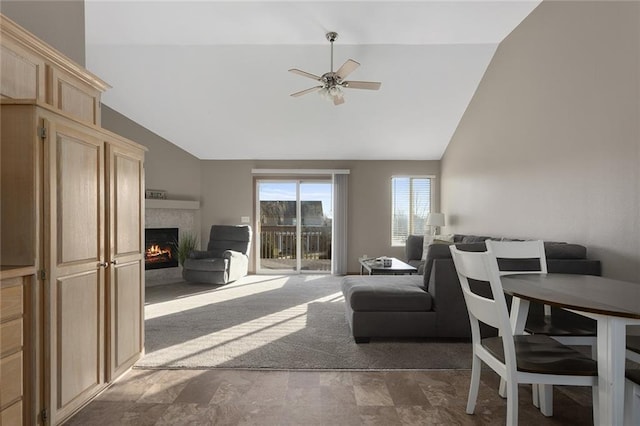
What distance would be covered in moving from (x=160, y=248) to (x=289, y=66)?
3824 mm

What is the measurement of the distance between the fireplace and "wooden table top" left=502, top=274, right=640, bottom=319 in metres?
5.59

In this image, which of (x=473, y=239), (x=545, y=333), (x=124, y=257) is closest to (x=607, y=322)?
(x=545, y=333)

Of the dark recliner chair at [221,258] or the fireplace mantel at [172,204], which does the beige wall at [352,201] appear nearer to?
the fireplace mantel at [172,204]

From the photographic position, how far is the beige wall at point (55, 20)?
204 centimetres

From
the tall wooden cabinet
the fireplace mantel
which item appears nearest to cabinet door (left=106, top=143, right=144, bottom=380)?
the tall wooden cabinet

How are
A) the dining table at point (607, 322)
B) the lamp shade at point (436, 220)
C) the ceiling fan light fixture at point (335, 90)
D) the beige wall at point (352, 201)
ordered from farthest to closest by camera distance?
1. the beige wall at point (352, 201)
2. the lamp shade at point (436, 220)
3. the ceiling fan light fixture at point (335, 90)
4. the dining table at point (607, 322)

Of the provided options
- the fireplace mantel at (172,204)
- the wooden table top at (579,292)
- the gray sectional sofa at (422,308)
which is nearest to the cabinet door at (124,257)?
the gray sectional sofa at (422,308)

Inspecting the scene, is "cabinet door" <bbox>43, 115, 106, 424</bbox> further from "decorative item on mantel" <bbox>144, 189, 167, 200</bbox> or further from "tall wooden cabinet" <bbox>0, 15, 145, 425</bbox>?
"decorative item on mantel" <bbox>144, 189, 167, 200</bbox>

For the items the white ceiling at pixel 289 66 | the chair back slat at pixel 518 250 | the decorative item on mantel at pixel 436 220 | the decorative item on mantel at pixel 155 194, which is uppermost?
the white ceiling at pixel 289 66

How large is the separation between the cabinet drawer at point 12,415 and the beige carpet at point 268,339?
1.03 metres

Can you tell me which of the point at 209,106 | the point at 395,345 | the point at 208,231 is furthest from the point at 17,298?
the point at 208,231

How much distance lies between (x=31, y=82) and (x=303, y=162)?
5.13 metres

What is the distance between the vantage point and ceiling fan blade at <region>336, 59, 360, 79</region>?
3.21 meters

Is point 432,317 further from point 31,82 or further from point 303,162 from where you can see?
point 303,162
